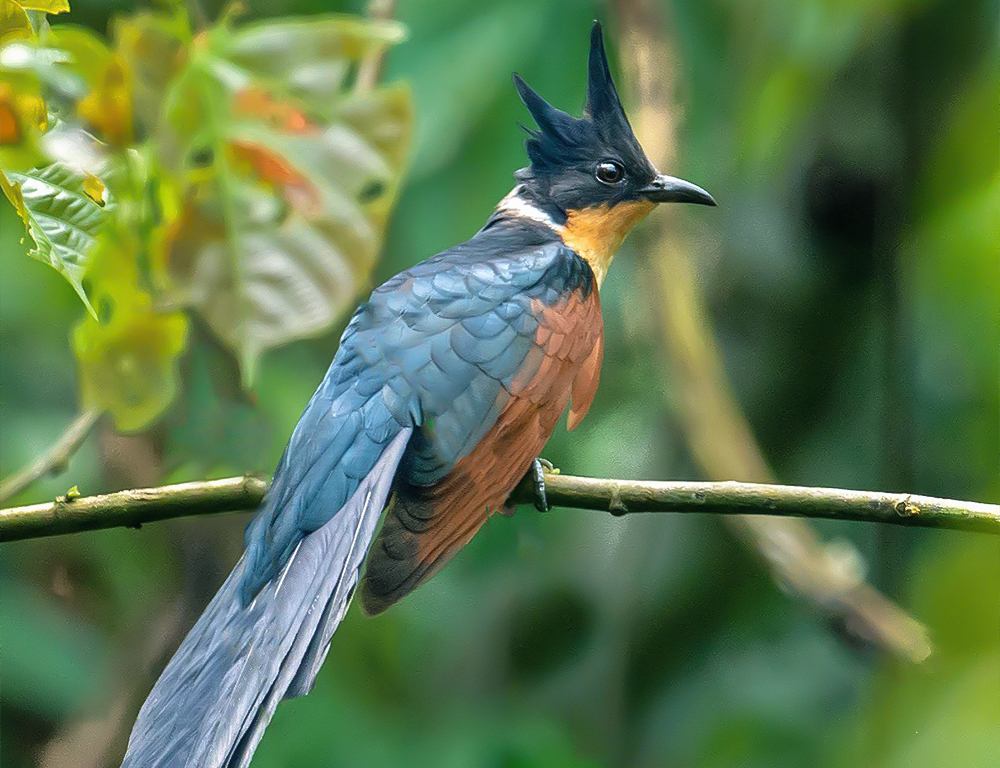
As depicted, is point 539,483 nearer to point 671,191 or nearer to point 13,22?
point 671,191

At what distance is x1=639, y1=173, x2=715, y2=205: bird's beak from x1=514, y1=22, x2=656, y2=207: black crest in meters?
0.01

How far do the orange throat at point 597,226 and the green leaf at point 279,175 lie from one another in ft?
0.87

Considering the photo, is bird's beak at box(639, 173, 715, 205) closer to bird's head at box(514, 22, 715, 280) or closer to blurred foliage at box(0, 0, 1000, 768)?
bird's head at box(514, 22, 715, 280)

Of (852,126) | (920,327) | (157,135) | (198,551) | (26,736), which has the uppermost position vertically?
(157,135)

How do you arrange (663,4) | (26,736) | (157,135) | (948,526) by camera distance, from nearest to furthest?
(948,526) → (157,135) → (26,736) → (663,4)

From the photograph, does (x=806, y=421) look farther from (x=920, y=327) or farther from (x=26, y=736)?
(x=26, y=736)

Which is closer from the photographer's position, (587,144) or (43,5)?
(43,5)

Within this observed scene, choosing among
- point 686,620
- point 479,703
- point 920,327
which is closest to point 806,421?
point 920,327

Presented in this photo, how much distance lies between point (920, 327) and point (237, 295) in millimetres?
1085

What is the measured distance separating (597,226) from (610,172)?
65mm

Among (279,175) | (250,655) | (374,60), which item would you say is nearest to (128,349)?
(279,175)

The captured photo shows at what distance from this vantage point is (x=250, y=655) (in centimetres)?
82

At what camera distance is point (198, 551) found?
4.94 ft

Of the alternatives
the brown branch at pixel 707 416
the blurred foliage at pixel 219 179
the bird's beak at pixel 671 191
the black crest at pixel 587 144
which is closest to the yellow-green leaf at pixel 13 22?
the blurred foliage at pixel 219 179
